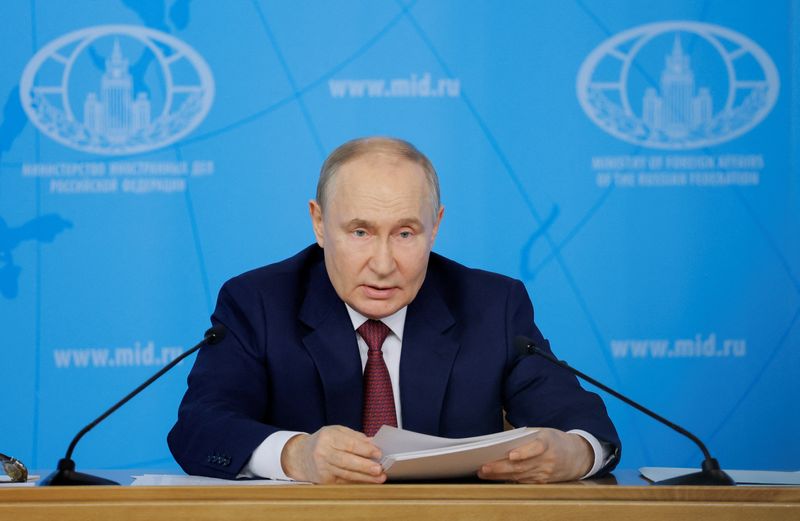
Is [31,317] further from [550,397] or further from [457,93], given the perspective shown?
[550,397]

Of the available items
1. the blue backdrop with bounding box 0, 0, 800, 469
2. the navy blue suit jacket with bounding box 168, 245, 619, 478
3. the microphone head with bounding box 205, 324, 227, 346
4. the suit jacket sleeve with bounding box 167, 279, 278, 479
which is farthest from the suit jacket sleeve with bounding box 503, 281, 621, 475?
the blue backdrop with bounding box 0, 0, 800, 469

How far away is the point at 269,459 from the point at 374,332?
1.96ft

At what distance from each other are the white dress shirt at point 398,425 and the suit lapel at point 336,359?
1.4 inches

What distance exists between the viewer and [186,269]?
12.6ft

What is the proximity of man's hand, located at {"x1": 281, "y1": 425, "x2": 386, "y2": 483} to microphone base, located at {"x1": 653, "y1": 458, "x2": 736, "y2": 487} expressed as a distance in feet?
1.79

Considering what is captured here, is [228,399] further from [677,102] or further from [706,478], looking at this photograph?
[677,102]

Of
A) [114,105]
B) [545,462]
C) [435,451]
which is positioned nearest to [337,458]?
[435,451]

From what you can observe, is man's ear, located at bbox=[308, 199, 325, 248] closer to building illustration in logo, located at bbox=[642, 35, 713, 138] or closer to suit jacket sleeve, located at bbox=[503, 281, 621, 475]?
suit jacket sleeve, located at bbox=[503, 281, 621, 475]

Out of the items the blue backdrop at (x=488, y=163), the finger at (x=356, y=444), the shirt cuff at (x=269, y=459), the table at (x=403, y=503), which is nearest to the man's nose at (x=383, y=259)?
the shirt cuff at (x=269, y=459)

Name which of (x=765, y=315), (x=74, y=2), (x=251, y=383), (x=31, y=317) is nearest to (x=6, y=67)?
(x=74, y=2)

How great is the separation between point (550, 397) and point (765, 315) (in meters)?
1.77

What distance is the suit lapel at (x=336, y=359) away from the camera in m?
2.46

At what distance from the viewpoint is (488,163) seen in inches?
153

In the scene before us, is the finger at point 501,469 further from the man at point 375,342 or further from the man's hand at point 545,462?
the man at point 375,342
